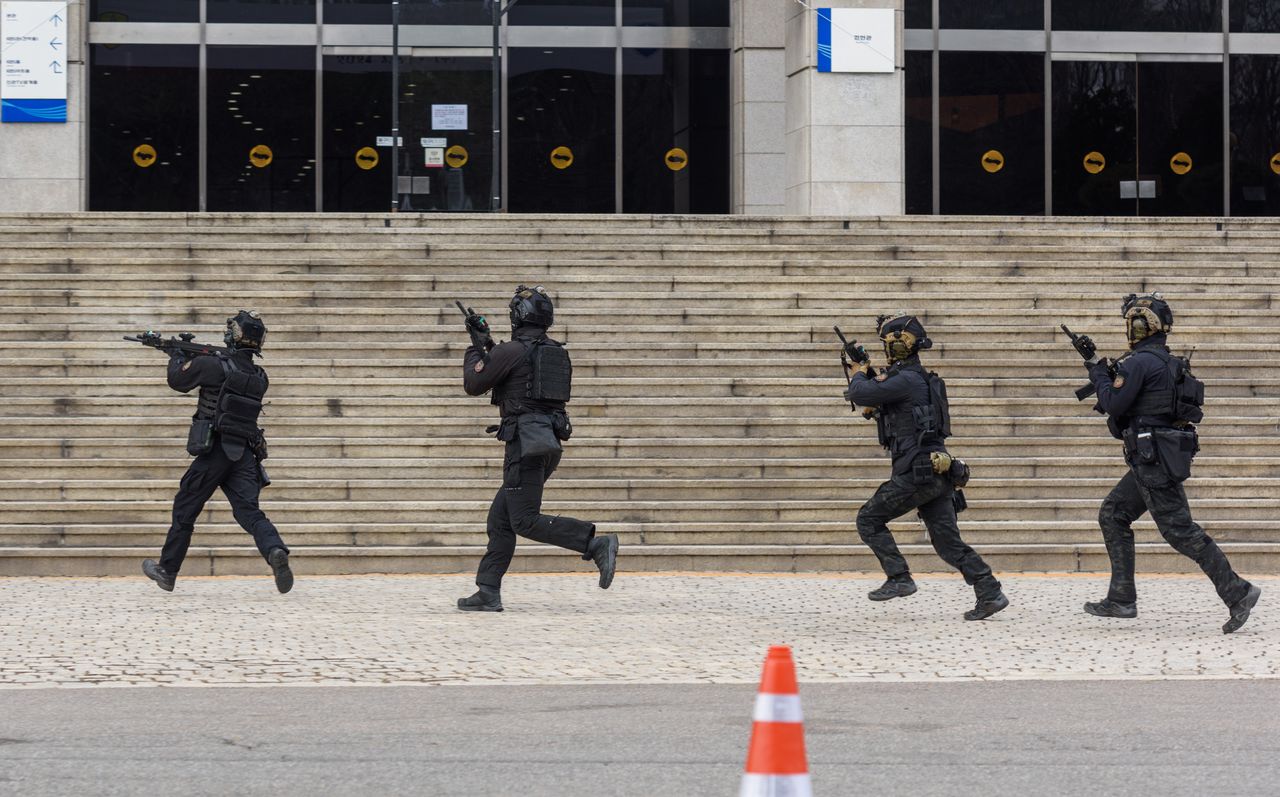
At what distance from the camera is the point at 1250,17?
24.4 metres

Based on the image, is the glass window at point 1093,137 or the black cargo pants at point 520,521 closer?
the black cargo pants at point 520,521

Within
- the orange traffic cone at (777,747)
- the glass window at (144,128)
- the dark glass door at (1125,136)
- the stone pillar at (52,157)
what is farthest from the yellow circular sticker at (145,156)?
the orange traffic cone at (777,747)

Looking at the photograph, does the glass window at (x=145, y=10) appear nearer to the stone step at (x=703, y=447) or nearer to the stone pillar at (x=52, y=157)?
the stone pillar at (x=52, y=157)

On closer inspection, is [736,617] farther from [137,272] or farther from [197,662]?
[137,272]

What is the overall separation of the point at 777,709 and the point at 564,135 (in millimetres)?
20681

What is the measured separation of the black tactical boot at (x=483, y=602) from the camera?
9781 mm

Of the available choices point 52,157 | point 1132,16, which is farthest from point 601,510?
point 1132,16

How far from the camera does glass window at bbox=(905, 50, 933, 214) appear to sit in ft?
79.1

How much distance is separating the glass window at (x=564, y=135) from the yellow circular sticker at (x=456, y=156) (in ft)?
10.7

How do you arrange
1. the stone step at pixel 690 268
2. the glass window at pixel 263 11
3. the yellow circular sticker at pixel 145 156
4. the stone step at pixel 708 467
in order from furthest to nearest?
the glass window at pixel 263 11
the yellow circular sticker at pixel 145 156
the stone step at pixel 690 268
the stone step at pixel 708 467

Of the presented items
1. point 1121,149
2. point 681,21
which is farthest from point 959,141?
point 681,21

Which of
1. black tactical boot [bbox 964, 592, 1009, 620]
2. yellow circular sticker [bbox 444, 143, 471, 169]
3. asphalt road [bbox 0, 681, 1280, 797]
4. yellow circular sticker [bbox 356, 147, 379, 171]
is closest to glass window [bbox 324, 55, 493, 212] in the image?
yellow circular sticker [bbox 444, 143, 471, 169]

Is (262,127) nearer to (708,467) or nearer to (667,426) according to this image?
(667,426)

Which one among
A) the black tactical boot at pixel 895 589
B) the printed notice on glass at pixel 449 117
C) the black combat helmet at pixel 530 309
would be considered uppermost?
the printed notice on glass at pixel 449 117
